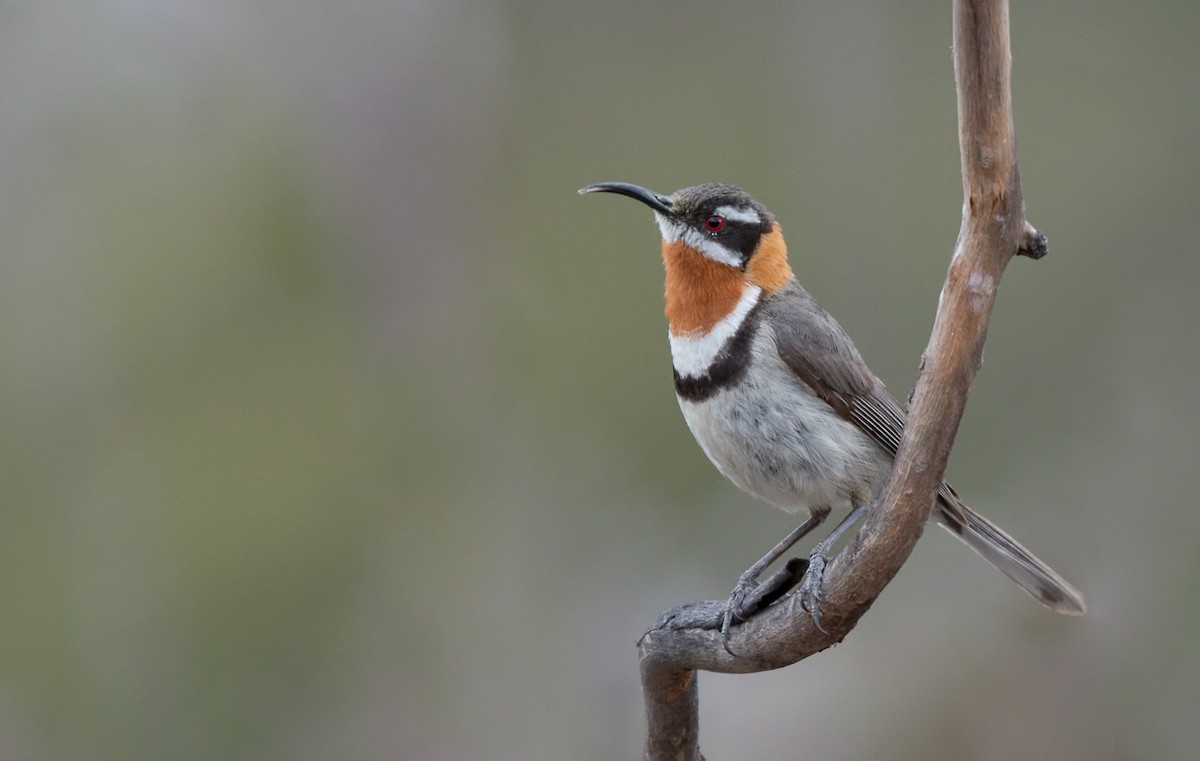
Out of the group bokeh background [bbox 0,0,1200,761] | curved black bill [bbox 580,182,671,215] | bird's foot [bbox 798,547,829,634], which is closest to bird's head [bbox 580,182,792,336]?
curved black bill [bbox 580,182,671,215]

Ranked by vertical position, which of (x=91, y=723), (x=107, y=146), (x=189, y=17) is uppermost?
(x=189, y=17)

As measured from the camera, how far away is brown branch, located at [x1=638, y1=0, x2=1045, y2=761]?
2.89 metres

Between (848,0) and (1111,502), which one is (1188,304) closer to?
(1111,502)

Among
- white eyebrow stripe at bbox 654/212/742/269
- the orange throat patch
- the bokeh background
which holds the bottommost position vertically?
the bokeh background

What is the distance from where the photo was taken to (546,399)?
10.7 metres

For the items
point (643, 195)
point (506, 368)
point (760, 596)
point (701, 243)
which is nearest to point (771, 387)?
point (701, 243)

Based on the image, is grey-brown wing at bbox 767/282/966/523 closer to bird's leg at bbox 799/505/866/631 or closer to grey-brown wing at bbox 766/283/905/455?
grey-brown wing at bbox 766/283/905/455

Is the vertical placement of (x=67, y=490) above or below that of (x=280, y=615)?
above

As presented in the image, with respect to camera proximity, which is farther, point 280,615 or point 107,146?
point 107,146

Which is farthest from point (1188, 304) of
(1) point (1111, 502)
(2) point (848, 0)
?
(2) point (848, 0)

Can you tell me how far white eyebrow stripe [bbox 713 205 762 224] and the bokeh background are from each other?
13.8 feet

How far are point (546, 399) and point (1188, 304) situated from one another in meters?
4.82

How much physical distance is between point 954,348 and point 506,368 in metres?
7.70

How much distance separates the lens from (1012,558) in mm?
4426
